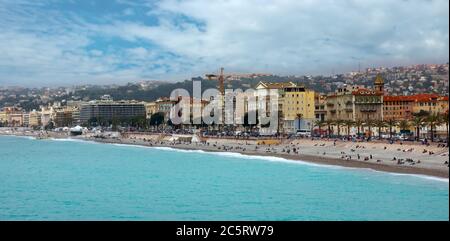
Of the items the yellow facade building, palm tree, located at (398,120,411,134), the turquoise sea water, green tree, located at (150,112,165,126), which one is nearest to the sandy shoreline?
the turquoise sea water

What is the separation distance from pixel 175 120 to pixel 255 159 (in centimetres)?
5439

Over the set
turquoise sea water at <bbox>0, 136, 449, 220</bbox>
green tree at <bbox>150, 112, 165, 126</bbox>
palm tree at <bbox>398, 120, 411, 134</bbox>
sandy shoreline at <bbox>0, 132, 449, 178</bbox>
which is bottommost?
turquoise sea water at <bbox>0, 136, 449, 220</bbox>

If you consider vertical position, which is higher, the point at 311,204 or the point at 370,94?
the point at 370,94

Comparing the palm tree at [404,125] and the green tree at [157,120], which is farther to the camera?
the green tree at [157,120]

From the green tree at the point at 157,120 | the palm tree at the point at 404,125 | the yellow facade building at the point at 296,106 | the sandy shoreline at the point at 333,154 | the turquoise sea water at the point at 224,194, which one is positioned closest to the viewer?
the turquoise sea water at the point at 224,194

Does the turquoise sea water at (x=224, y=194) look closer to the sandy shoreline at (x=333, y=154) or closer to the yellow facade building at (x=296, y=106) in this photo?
the sandy shoreline at (x=333, y=154)

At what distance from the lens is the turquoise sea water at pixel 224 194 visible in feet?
65.2

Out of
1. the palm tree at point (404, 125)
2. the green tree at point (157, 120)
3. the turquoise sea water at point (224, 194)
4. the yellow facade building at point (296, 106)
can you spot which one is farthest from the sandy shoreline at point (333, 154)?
the green tree at point (157, 120)

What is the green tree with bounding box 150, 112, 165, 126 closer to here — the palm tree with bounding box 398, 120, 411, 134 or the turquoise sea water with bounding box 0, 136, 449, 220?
the palm tree with bounding box 398, 120, 411, 134

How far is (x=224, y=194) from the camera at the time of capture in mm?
24875

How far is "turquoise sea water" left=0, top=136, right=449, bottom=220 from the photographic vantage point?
1988 cm
